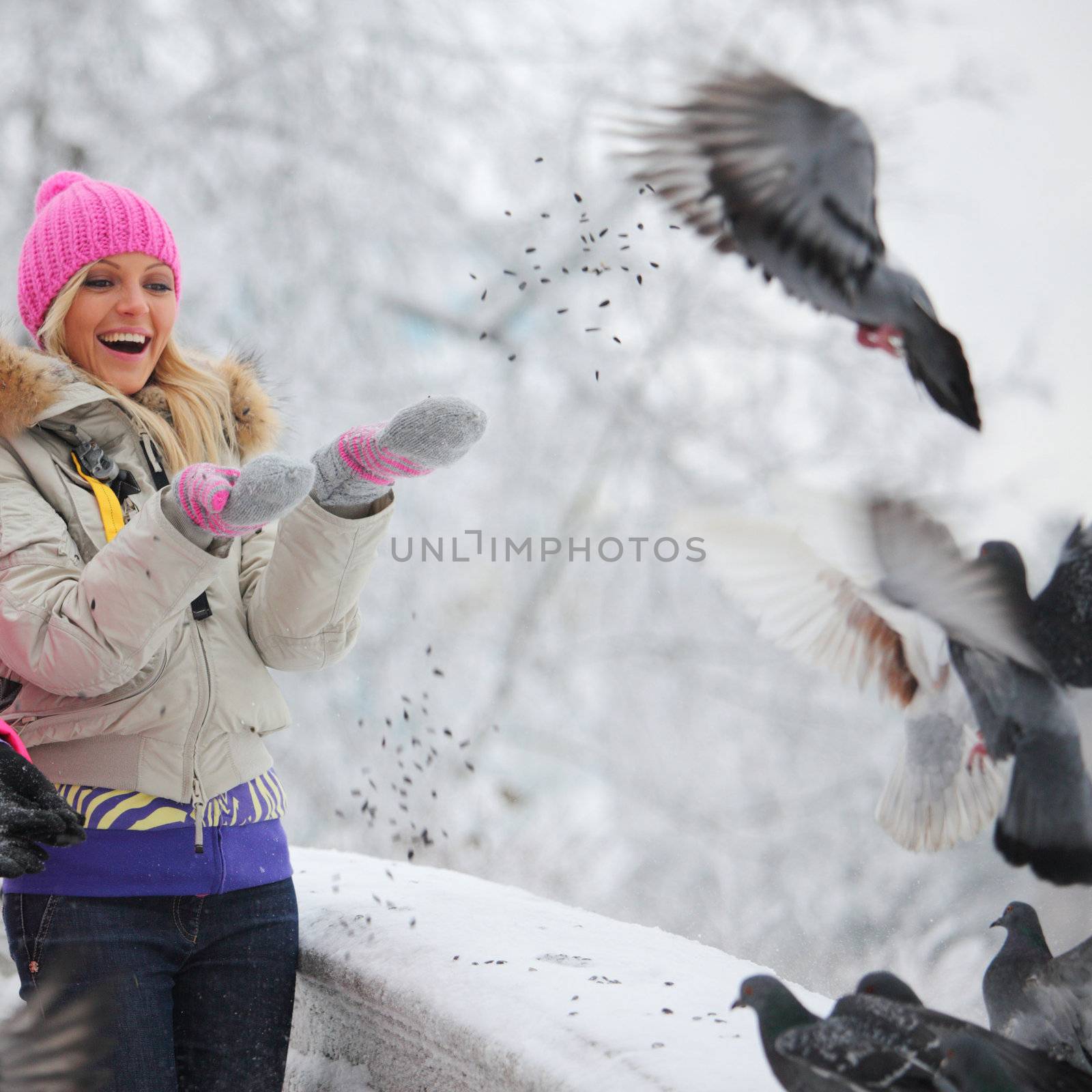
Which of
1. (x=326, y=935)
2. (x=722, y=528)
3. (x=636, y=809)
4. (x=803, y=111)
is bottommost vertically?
(x=636, y=809)

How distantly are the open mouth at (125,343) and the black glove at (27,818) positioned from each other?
441mm

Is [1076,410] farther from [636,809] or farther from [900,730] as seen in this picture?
[636,809]

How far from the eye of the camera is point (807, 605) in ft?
2.57

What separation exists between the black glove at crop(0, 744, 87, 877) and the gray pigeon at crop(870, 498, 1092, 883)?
2.15 ft

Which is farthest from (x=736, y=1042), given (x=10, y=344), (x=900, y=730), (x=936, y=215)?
(x=10, y=344)

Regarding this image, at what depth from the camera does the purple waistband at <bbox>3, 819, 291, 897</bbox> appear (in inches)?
38.3

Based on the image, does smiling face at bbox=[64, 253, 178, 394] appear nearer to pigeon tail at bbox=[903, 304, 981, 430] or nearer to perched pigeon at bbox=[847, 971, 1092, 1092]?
pigeon tail at bbox=[903, 304, 981, 430]

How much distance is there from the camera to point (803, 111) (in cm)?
72

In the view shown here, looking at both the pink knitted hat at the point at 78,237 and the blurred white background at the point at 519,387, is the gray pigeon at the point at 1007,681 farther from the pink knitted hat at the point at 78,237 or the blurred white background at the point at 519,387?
the blurred white background at the point at 519,387

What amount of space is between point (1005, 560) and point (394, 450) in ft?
1.64

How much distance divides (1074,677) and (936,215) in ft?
1.34

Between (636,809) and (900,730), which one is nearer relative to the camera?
(900,730)

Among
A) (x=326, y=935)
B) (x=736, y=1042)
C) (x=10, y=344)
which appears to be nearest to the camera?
(x=736, y=1042)

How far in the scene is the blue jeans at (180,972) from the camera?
0.94 meters
